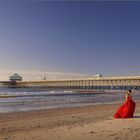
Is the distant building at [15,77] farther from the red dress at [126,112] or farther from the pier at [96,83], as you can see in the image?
the red dress at [126,112]

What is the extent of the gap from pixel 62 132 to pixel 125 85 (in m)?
90.1

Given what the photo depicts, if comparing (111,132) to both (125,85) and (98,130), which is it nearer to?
(98,130)

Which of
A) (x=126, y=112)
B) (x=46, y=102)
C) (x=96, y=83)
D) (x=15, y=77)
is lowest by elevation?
(x=46, y=102)

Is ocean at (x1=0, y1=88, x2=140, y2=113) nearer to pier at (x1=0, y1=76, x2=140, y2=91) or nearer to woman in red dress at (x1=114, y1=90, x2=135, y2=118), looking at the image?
woman in red dress at (x1=114, y1=90, x2=135, y2=118)

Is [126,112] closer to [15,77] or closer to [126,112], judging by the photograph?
[126,112]

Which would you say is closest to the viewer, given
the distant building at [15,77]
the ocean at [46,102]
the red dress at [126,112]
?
the red dress at [126,112]

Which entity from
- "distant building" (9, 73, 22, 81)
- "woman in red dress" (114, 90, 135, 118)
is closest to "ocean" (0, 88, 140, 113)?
"woman in red dress" (114, 90, 135, 118)

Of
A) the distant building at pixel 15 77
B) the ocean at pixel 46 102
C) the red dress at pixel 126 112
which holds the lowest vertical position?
the ocean at pixel 46 102

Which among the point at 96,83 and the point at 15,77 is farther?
the point at 15,77

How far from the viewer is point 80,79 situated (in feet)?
358

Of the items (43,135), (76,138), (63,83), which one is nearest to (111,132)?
(76,138)

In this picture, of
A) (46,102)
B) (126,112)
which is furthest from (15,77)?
(126,112)

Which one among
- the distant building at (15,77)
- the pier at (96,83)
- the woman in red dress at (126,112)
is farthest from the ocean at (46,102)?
the distant building at (15,77)

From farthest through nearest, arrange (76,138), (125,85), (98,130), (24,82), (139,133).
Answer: (24,82), (125,85), (98,130), (139,133), (76,138)
